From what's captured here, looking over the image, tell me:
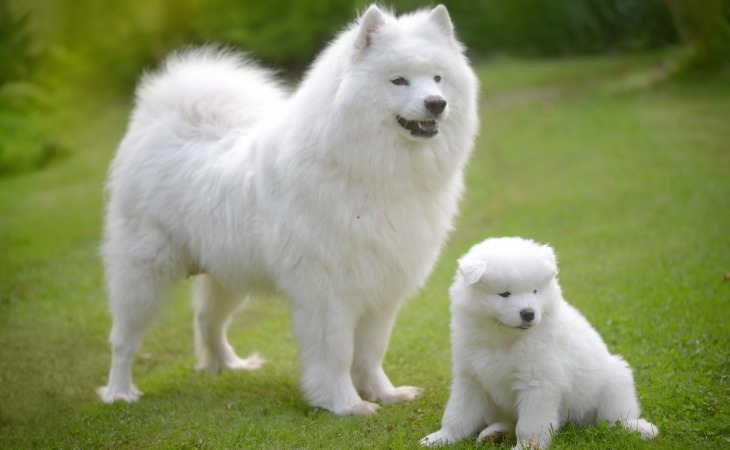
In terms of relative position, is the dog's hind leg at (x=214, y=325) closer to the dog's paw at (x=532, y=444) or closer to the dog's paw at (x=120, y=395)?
the dog's paw at (x=120, y=395)

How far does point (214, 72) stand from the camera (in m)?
6.18

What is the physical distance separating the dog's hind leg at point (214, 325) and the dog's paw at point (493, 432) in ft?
8.47

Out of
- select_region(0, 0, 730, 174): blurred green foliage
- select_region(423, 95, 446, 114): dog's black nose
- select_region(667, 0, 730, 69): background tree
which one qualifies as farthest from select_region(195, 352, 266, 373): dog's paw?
select_region(0, 0, 730, 174): blurred green foliage

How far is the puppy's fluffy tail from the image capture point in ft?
19.6

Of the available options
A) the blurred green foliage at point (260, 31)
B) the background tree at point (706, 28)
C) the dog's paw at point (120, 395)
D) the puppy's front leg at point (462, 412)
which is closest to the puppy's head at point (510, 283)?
the puppy's front leg at point (462, 412)

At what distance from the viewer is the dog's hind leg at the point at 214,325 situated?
615 cm

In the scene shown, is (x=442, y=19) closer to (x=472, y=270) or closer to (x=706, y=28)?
(x=472, y=270)

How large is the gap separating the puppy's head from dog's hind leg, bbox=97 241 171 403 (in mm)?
2644

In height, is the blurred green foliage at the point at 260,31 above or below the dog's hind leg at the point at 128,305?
below

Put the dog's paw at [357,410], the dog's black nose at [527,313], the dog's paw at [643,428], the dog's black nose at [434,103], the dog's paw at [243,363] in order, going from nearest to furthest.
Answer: the dog's black nose at [527,313], the dog's paw at [643,428], the dog's black nose at [434,103], the dog's paw at [357,410], the dog's paw at [243,363]

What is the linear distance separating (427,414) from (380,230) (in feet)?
3.78

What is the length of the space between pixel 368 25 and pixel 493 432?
7.76 feet

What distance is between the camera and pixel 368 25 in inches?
181

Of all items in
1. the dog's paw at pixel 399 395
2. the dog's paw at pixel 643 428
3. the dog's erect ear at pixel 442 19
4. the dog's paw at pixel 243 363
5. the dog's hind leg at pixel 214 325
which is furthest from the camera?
the dog's paw at pixel 243 363
